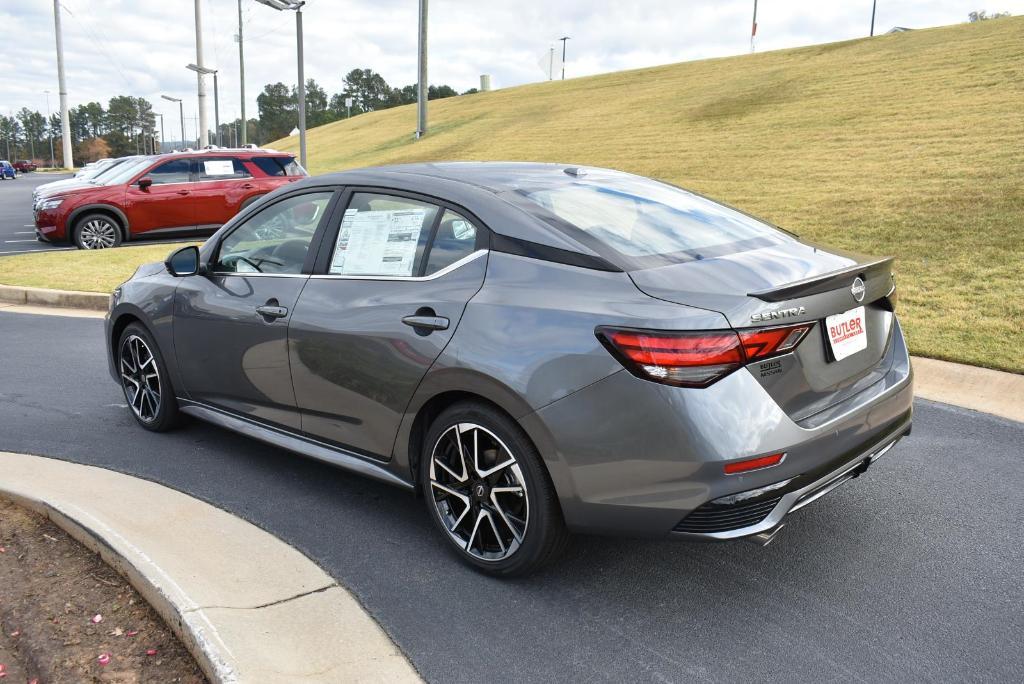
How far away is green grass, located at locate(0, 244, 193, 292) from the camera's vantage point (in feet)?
33.7

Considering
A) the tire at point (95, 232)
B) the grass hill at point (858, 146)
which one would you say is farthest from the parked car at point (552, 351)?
the tire at point (95, 232)

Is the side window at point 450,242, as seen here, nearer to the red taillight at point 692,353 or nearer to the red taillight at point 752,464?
the red taillight at point 692,353

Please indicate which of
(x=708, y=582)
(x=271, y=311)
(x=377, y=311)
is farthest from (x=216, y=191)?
(x=708, y=582)

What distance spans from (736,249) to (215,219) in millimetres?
13635

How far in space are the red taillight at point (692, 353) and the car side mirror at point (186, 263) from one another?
2.71 metres

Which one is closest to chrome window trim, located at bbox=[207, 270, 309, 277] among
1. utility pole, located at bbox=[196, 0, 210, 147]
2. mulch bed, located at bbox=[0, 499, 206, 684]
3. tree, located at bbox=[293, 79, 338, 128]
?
mulch bed, located at bbox=[0, 499, 206, 684]

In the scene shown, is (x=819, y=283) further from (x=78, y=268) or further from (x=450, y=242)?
(x=78, y=268)

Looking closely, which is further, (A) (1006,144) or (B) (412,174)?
(A) (1006,144)

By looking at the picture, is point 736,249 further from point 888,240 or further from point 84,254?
point 84,254

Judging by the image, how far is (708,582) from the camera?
330cm

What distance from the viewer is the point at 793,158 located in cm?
1842

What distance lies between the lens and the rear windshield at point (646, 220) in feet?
10.7

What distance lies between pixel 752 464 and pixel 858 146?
56.6 feet

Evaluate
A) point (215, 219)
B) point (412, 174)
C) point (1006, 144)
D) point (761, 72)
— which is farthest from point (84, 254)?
point (761, 72)
